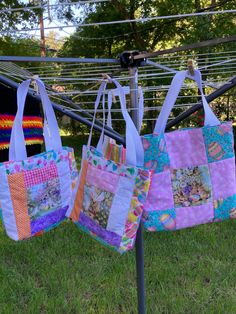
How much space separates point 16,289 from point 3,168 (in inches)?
52.8

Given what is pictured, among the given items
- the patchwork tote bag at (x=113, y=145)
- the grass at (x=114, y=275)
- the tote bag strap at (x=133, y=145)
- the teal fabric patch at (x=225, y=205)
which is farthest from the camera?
the grass at (x=114, y=275)

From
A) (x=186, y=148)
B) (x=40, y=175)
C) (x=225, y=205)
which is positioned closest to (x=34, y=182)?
(x=40, y=175)

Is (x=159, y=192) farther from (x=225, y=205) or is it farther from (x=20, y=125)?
(x=20, y=125)

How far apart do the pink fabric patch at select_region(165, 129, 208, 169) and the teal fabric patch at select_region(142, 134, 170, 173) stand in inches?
0.5

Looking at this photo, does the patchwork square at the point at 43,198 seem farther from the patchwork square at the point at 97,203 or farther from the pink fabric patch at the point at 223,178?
the pink fabric patch at the point at 223,178

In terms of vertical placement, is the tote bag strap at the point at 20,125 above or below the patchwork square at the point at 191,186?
above

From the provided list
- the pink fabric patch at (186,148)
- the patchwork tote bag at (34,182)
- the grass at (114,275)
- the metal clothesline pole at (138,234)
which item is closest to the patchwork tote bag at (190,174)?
the pink fabric patch at (186,148)

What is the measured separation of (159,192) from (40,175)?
1.06 ft

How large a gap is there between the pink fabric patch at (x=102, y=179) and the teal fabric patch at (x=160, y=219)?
12 centimetres

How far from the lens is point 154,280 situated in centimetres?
205

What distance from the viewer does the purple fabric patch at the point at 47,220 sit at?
1.00m

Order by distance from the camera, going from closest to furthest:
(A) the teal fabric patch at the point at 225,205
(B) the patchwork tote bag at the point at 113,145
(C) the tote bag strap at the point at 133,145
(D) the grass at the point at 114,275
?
1. (C) the tote bag strap at the point at 133,145
2. (A) the teal fabric patch at the point at 225,205
3. (B) the patchwork tote bag at the point at 113,145
4. (D) the grass at the point at 114,275

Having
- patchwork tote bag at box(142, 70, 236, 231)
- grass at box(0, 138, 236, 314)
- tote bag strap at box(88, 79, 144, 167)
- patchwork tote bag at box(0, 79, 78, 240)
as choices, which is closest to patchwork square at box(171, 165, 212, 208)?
patchwork tote bag at box(142, 70, 236, 231)

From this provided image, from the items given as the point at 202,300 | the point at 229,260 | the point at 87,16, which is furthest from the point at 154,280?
the point at 87,16
